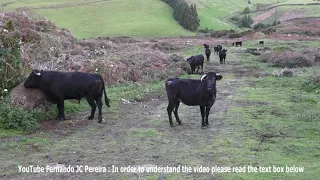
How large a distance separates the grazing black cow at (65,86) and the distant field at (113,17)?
204 ft

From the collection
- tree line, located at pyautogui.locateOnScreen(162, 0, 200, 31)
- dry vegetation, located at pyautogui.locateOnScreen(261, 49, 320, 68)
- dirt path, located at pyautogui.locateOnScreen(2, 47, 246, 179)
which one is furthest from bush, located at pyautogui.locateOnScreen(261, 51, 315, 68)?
tree line, located at pyautogui.locateOnScreen(162, 0, 200, 31)

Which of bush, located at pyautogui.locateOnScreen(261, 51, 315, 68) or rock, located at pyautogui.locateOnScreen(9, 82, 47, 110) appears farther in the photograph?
bush, located at pyautogui.locateOnScreen(261, 51, 315, 68)

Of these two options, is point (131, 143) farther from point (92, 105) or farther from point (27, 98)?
point (27, 98)

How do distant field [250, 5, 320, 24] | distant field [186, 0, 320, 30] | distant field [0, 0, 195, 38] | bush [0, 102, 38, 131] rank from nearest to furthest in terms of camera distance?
bush [0, 102, 38, 131], distant field [0, 0, 195, 38], distant field [186, 0, 320, 30], distant field [250, 5, 320, 24]

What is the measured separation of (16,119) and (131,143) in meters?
3.94

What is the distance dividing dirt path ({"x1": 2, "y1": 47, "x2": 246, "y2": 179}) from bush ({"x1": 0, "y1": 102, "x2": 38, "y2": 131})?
2.16ft

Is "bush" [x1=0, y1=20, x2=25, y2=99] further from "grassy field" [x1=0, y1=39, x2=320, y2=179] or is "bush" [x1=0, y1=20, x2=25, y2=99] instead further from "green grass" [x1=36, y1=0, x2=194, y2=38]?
"green grass" [x1=36, y1=0, x2=194, y2=38]

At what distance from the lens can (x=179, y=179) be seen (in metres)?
8.61

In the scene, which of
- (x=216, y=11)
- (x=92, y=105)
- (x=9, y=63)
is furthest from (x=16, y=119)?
(x=216, y=11)

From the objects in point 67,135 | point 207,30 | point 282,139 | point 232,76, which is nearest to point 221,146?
point 282,139

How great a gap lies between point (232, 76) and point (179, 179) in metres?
17.1

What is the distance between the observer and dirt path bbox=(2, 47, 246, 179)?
31.9 ft

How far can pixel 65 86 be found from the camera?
1371 centimetres

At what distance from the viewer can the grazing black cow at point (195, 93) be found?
1330cm
